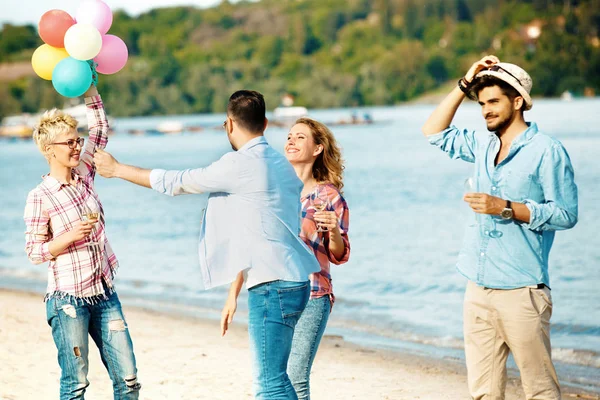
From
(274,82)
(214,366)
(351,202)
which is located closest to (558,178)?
(214,366)

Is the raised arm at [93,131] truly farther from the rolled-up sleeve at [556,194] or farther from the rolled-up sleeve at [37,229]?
the rolled-up sleeve at [556,194]

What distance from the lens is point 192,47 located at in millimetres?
189125

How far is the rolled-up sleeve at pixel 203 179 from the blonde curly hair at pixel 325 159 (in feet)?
3.31

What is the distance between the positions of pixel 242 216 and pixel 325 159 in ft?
3.52

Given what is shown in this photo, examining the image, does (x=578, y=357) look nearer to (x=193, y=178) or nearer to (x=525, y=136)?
(x=525, y=136)

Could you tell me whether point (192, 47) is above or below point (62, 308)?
above

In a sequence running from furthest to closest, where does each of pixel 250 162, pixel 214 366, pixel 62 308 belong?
pixel 214 366 → pixel 62 308 → pixel 250 162

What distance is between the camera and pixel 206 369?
8000mm

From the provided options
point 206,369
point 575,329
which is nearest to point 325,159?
point 206,369

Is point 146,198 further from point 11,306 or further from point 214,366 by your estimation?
point 214,366

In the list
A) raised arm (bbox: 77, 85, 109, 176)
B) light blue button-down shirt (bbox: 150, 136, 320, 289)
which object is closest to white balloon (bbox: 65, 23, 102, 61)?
raised arm (bbox: 77, 85, 109, 176)

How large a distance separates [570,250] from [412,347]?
969cm

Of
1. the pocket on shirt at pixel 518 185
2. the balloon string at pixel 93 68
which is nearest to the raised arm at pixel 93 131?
the balloon string at pixel 93 68

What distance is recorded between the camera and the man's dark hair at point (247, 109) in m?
4.13
